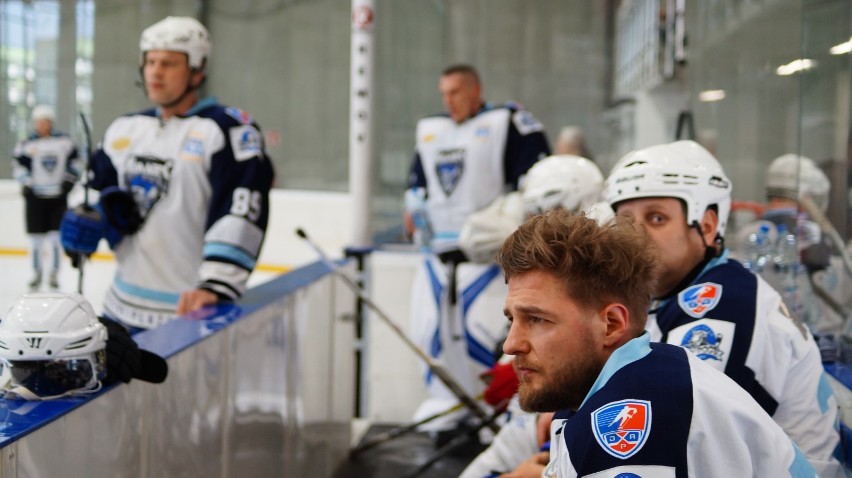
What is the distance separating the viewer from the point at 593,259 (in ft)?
4.28

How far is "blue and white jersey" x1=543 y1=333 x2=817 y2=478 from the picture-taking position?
1103mm

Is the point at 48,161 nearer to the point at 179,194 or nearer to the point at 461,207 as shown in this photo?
the point at 461,207

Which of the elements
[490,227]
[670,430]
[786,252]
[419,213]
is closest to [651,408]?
[670,430]

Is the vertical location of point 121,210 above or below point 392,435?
above

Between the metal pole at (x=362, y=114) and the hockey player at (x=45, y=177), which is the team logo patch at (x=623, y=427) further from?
the hockey player at (x=45, y=177)

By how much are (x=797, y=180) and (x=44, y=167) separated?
8.17 metres

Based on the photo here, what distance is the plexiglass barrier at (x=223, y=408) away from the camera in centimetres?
154

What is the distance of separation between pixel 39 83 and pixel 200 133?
9.88 meters

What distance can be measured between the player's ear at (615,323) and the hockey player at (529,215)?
1.01 meters

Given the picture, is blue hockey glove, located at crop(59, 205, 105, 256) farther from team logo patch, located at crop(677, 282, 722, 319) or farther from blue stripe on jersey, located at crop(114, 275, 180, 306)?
team logo patch, located at crop(677, 282, 722, 319)

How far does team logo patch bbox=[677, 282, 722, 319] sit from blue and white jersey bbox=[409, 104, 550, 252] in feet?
9.01

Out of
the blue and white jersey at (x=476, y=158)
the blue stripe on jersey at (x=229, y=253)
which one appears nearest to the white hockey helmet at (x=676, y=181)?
the blue stripe on jersey at (x=229, y=253)

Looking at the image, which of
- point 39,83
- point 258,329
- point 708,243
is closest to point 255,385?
point 258,329

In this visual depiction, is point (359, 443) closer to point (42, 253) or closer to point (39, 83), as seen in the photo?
point (42, 253)
